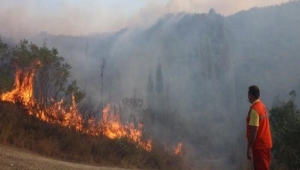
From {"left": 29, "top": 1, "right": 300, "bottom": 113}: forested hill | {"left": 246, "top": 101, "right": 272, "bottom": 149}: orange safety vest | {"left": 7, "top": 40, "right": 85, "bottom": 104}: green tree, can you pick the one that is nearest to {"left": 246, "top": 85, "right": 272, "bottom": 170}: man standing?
{"left": 246, "top": 101, "right": 272, "bottom": 149}: orange safety vest

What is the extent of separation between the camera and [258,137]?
6.49 metres

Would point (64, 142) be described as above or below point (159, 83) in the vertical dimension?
below

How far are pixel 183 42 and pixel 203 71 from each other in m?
13.0

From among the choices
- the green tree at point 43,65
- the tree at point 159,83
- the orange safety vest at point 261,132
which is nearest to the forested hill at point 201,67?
the tree at point 159,83

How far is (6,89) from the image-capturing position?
712 inches

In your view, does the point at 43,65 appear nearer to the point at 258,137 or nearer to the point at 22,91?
the point at 22,91

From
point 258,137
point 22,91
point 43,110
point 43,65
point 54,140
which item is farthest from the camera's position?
point 43,65

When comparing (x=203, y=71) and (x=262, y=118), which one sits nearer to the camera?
(x=262, y=118)

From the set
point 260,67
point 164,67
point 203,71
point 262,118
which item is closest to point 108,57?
point 164,67

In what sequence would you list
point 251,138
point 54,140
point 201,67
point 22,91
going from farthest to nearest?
1. point 201,67
2. point 22,91
3. point 54,140
4. point 251,138

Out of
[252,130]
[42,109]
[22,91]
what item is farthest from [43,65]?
[252,130]

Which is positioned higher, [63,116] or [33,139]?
[63,116]

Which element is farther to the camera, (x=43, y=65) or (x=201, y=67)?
(x=201, y=67)

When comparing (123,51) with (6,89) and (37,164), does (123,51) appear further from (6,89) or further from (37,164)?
(37,164)
